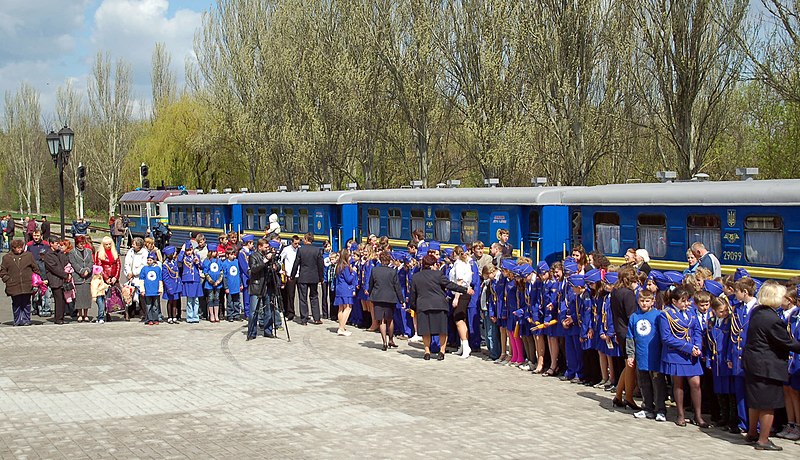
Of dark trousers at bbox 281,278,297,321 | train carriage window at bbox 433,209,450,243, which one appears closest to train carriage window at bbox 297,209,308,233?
train carriage window at bbox 433,209,450,243

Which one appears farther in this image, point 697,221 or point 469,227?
point 469,227

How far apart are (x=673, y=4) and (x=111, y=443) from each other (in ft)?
73.0

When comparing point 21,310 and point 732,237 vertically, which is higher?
point 732,237

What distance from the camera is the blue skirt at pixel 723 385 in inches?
433

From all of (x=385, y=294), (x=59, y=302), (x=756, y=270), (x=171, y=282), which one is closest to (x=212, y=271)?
(x=171, y=282)

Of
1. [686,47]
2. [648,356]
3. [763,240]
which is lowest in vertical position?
[648,356]

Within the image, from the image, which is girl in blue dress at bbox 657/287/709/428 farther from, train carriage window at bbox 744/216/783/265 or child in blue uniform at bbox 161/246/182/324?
child in blue uniform at bbox 161/246/182/324

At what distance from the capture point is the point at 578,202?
2139 centimetres

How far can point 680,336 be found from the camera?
11109 mm

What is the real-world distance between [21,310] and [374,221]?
11705 millimetres

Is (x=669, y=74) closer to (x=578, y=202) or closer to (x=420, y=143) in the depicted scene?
(x=578, y=202)

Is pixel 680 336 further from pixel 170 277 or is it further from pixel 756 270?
pixel 170 277

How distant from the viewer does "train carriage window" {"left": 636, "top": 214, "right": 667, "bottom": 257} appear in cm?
1888

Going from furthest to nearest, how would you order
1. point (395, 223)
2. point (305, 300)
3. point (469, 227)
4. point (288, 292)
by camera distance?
point (395, 223) → point (469, 227) → point (288, 292) → point (305, 300)
